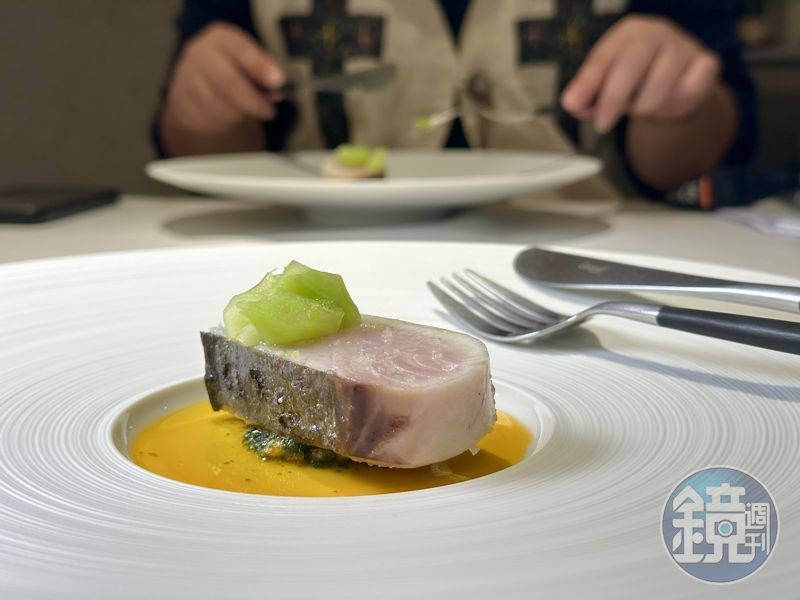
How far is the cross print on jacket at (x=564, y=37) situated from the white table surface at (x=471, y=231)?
91cm

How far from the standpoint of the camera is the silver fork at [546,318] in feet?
2.25

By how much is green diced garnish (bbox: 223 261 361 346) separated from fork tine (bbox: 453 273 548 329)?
225 mm

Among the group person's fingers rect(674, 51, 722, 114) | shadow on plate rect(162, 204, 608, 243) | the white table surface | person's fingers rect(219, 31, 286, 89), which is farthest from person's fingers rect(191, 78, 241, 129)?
person's fingers rect(674, 51, 722, 114)

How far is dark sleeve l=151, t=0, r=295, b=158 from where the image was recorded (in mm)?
2926

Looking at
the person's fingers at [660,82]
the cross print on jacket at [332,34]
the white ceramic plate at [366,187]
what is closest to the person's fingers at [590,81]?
the person's fingers at [660,82]

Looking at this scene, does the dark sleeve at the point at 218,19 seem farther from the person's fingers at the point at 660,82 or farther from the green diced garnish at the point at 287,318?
the green diced garnish at the point at 287,318

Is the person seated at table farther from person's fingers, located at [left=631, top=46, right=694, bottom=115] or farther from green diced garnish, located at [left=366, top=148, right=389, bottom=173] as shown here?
green diced garnish, located at [left=366, top=148, right=389, bottom=173]

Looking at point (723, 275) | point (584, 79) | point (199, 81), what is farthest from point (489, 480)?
point (199, 81)

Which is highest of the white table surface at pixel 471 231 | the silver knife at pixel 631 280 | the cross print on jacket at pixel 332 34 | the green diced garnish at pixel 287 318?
the cross print on jacket at pixel 332 34

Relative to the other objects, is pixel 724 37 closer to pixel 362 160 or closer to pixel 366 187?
pixel 362 160

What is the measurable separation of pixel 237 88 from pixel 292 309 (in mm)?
2076

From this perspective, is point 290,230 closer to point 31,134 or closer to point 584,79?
point 584,79

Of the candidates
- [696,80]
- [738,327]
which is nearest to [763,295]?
[738,327]

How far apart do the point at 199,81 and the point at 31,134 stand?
178cm
